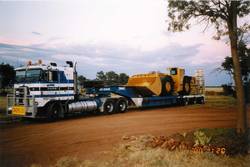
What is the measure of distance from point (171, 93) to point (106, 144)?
1812cm

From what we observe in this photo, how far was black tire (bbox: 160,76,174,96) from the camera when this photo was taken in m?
27.6

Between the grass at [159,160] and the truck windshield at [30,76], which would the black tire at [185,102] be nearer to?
the truck windshield at [30,76]

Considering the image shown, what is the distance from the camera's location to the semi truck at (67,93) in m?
17.6

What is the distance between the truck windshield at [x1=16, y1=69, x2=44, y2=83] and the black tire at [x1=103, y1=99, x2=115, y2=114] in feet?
19.7

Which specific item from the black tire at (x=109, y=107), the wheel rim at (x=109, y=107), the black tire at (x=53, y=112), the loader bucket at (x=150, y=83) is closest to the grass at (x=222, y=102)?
the loader bucket at (x=150, y=83)

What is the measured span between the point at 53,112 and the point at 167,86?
500 inches

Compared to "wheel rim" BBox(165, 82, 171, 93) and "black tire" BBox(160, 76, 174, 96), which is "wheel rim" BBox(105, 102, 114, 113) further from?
"wheel rim" BBox(165, 82, 171, 93)

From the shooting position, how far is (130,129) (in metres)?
14.8

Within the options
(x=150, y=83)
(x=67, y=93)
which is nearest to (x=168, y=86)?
(x=150, y=83)

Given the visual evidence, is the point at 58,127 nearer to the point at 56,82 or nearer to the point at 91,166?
the point at 56,82

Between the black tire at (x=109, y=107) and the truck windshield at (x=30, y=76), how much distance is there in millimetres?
6008

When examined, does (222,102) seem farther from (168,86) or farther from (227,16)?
(227,16)

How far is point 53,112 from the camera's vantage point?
18500mm

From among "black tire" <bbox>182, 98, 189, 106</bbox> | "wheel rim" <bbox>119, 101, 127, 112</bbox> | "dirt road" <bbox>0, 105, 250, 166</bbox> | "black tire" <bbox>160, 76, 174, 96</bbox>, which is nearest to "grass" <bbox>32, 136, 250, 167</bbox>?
"dirt road" <bbox>0, 105, 250, 166</bbox>
